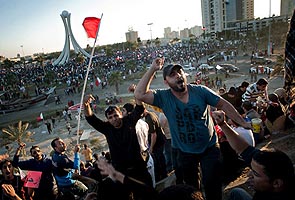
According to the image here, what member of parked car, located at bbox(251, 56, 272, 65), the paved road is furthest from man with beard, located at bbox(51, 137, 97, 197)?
parked car, located at bbox(251, 56, 272, 65)

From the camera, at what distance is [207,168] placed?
2641mm

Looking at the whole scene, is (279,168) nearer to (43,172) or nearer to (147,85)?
(147,85)

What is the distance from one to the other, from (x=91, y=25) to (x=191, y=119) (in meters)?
5.44

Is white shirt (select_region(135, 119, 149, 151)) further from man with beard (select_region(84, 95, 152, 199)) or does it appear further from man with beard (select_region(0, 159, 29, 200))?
man with beard (select_region(0, 159, 29, 200))

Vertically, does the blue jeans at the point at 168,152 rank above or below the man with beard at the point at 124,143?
below

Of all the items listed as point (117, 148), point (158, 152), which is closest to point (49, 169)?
point (117, 148)

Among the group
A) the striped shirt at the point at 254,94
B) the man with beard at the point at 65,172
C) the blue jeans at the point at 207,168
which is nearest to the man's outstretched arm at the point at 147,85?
the blue jeans at the point at 207,168

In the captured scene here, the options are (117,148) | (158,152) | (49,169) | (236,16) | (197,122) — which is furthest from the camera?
(236,16)

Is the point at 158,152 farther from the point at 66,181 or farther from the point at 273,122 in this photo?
A: the point at 273,122

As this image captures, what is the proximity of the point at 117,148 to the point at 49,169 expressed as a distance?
144cm

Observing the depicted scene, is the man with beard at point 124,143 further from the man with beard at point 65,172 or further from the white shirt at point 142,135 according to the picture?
the man with beard at point 65,172

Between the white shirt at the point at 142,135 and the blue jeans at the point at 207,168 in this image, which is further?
the white shirt at the point at 142,135

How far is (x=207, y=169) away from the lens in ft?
8.67

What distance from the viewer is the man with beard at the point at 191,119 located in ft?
8.45
